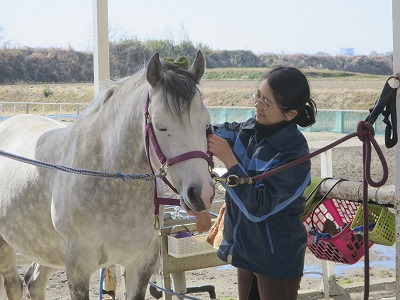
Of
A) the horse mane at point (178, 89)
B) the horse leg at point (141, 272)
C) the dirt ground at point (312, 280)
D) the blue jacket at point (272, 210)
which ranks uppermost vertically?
the horse mane at point (178, 89)

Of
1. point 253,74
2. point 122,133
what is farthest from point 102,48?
point 253,74

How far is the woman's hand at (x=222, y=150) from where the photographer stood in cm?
272

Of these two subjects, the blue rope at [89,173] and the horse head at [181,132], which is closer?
the horse head at [181,132]

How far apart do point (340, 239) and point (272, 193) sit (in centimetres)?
93

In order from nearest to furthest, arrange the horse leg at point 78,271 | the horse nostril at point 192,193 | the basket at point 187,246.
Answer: the horse nostril at point 192,193
the horse leg at point 78,271
the basket at point 187,246

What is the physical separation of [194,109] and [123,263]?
98cm

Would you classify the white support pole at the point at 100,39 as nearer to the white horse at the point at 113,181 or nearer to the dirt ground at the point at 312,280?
the white horse at the point at 113,181

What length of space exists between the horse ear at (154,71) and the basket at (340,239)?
1298 millimetres

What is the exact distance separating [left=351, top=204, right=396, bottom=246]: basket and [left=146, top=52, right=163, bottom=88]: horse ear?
1.41 meters

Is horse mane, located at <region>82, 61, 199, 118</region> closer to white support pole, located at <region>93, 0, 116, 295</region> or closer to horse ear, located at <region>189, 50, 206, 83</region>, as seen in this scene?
horse ear, located at <region>189, 50, 206, 83</region>

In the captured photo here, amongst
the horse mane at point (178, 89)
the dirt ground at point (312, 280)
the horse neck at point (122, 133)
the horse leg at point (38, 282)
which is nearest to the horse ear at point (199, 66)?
the horse mane at point (178, 89)

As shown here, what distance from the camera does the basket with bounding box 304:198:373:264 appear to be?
348 cm

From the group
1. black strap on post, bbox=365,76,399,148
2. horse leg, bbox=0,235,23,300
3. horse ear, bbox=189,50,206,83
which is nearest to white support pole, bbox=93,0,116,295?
horse leg, bbox=0,235,23,300

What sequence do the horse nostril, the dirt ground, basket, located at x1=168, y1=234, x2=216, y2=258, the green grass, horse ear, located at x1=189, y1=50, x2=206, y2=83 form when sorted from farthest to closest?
the green grass
the dirt ground
basket, located at x1=168, y1=234, x2=216, y2=258
horse ear, located at x1=189, y1=50, x2=206, y2=83
the horse nostril
